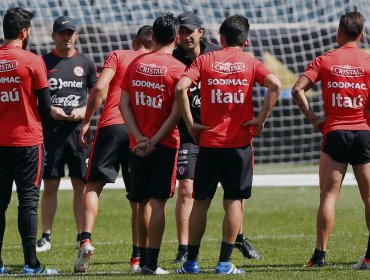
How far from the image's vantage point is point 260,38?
66.9 feet

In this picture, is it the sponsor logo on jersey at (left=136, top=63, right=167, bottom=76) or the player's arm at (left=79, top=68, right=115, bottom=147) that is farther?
the player's arm at (left=79, top=68, right=115, bottom=147)

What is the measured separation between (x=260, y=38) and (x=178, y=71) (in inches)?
462

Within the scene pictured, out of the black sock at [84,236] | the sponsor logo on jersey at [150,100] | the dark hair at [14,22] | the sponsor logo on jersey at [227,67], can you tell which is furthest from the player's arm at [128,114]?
the black sock at [84,236]

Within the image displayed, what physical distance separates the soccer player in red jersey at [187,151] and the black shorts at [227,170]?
1650mm

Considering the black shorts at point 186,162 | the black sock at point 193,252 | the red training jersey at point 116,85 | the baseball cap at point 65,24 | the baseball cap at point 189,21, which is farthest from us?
the baseball cap at point 65,24

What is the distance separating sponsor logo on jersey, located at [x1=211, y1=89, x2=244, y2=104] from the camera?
872 centimetres

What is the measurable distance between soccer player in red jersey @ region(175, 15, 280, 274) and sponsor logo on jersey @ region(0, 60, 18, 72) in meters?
1.39

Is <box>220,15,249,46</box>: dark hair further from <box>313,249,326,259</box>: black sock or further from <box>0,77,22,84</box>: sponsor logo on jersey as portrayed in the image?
<box>313,249,326,259</box>: black sock

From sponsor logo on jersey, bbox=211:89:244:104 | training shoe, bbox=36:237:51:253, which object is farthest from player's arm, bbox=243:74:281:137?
training shoe, bbox=36:237:51:253

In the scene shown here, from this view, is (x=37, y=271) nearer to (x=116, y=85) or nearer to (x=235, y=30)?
(x=116, y=85)

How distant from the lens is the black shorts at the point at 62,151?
12008 mm

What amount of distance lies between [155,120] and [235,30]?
970 mm

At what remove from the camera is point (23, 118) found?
9039mm

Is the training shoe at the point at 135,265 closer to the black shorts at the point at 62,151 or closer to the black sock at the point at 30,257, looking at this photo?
the black sock at the point at 30,257
